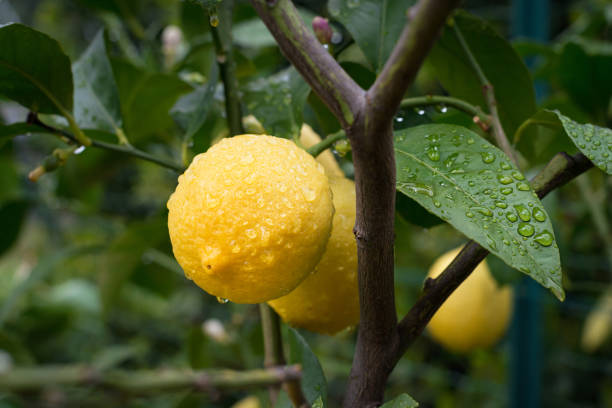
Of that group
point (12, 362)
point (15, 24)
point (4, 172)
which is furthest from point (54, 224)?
point (15, 24)

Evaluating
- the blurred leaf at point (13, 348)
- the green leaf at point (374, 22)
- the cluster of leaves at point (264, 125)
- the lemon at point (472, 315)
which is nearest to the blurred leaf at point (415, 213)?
the cluster of leaves at point (264, 125)

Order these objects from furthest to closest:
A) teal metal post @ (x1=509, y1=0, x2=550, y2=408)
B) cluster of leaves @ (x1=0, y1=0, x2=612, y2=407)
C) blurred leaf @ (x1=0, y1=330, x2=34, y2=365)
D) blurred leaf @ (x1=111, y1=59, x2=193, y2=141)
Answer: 1. teal metal post @ (x1=509, y1=0, x2=550, y2=408)
2. blurred leaf @ (x1=0, y1=330, x2=34, y2=365)
3. blurred leaf @ (x1=111, y1=59, x2=193, y2=141)
4. cluster of leaves @ (x1=0, y1=0, x2=612, y2=407)

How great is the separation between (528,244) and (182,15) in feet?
2.26

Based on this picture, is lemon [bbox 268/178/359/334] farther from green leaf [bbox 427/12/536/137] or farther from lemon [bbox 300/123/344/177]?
green leaf [bbox 427/12/536/137]

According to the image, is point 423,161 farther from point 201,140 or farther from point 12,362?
point 12,362

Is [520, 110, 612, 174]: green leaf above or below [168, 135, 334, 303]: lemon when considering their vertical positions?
above

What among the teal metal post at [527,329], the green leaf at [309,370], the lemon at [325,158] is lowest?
the teal metal post at [527,329]

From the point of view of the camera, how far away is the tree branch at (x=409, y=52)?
0.56 feet

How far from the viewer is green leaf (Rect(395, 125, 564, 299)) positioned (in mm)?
241

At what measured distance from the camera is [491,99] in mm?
395

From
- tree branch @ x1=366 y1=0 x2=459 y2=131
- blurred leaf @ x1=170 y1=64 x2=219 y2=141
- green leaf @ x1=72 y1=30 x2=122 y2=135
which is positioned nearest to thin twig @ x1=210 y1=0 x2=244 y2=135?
blurred leaf @ x1=170 y1=64 x2=219 y2=141

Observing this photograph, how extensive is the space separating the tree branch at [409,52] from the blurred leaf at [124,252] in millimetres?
418

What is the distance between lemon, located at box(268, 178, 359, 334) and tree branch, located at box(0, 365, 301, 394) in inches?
2.5

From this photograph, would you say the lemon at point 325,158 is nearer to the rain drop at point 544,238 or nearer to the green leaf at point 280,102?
the green leaf at point 280,102
